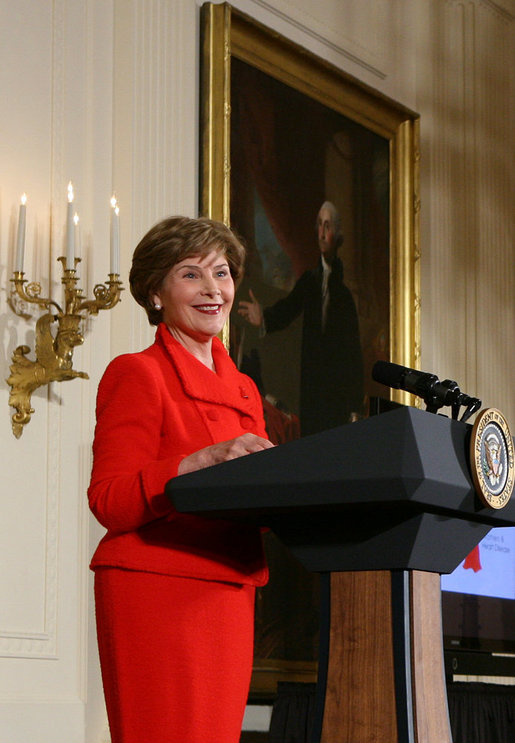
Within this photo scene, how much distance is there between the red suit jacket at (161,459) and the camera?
6.48 ft

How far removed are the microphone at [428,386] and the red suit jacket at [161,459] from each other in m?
0.38

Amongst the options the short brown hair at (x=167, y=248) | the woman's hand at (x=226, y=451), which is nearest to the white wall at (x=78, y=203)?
the short brown hair at (x=167, y=248)

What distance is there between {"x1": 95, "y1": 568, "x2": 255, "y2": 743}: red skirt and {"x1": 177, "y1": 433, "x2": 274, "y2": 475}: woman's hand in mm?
216

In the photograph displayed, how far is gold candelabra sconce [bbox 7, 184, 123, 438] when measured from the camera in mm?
4293

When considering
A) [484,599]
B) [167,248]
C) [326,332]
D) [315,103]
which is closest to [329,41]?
[315,103]

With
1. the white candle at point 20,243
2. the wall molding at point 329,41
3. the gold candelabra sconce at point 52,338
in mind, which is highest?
the wall molding at point 329,41

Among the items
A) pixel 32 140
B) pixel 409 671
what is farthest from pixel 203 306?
pixel 32 140

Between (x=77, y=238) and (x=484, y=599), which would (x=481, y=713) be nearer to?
(x=484, y=599)

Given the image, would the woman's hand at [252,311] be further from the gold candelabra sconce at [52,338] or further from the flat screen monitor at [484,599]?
the flat screen monitor at [484,599]

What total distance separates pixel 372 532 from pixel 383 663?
0.65 feet

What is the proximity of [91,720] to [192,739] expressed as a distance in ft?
8.93

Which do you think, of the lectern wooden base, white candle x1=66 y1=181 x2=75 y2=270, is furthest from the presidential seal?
white candle x1=66 y1=181 x2=75 y2=270

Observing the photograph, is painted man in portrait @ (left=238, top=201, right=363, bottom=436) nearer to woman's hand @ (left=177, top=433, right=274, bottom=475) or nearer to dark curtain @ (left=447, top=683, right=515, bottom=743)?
dark curtain @ (left=447, top=683, right=515, bottom=743)

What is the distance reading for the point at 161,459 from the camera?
6.91ft
